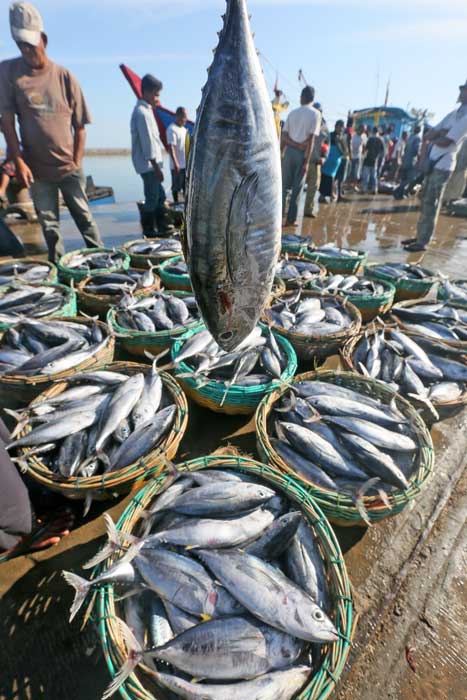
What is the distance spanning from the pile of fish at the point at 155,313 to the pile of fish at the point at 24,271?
1621mm

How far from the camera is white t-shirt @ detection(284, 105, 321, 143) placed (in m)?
7.51

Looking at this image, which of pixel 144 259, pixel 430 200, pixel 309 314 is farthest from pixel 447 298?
pixel 144 259

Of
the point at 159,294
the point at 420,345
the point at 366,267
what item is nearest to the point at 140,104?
the point at 159,294

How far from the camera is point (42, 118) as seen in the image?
466 centimetres

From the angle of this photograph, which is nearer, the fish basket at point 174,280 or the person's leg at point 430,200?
the fish basket at point 174,280

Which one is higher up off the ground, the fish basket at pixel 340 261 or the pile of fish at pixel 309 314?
the fish basket at pixel 340 261

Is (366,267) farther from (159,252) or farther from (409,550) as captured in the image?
(409,550)

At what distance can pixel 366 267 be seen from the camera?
5.46 meters

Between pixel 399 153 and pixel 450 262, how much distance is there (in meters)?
16.0

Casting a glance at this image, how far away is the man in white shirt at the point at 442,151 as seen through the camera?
6.16 meters

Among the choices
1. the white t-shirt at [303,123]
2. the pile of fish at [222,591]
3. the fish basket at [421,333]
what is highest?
the white t-shirt at [303,123]

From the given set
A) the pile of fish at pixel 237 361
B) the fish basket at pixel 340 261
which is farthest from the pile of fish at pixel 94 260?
the fish basket at pixel 340 261

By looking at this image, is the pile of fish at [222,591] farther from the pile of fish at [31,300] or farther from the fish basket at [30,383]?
the pile of fish at [31,300]

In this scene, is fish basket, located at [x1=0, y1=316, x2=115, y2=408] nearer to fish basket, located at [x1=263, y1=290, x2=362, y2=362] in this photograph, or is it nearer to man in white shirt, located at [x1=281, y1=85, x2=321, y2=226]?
fish basket, located at [x1=263, y1=290, x2=362, y2=362]
